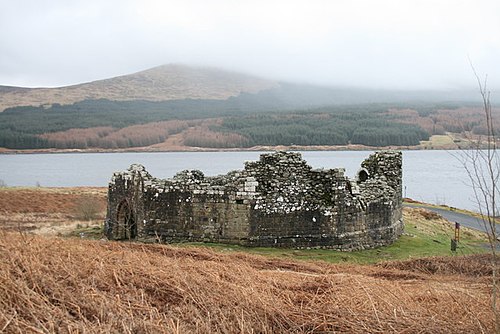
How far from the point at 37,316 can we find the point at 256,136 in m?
160

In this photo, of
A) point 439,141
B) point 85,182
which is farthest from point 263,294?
point 439,141

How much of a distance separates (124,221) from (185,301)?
638 inches

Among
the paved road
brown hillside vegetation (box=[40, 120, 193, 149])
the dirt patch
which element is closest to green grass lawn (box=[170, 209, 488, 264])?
the paved road

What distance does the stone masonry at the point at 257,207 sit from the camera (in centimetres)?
2031

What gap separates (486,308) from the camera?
7.31 meters

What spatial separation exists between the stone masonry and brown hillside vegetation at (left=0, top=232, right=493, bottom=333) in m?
10.7

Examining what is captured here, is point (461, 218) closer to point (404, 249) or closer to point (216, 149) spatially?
point (404, 249)

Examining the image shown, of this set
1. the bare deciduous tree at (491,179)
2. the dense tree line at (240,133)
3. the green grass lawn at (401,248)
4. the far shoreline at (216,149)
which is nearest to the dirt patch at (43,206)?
the green grass lawn at (401,248)

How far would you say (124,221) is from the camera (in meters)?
22.9

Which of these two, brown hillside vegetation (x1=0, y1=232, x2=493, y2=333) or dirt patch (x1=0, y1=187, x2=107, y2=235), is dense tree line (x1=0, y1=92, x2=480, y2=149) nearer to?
dirt patch (x1=0, y1=187, x2=107, y2=235)

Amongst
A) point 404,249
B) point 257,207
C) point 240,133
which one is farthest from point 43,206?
point 240,133

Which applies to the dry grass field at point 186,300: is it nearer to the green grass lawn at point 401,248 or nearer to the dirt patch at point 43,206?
the green grass lawn at point 401,248

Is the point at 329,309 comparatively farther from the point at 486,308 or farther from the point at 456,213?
the point at 456,213

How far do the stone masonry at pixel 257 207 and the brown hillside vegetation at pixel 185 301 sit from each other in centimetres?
1071
